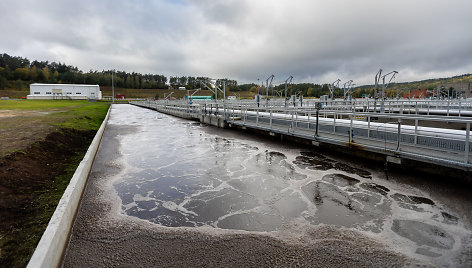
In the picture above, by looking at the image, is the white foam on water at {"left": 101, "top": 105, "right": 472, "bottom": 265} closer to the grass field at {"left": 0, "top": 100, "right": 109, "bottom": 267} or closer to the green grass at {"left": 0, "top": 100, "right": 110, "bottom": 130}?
the grass field at {"left": 0, "top": 100, "right": 109, "bottom": 267}

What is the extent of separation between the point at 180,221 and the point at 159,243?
878 mm

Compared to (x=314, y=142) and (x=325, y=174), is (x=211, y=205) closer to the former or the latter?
(x=325, y=174)

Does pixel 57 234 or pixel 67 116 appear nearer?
pixel 57 234

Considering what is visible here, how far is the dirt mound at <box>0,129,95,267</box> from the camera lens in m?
4.24

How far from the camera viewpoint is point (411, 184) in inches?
289

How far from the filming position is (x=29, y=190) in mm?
6527

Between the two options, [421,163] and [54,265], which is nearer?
[54,265]

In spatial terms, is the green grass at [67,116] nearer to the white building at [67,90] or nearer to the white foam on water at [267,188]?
the white foam on water at [267,188]

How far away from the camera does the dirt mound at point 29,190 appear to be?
13.9 feet

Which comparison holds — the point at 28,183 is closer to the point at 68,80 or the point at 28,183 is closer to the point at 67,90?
the point at 67,90

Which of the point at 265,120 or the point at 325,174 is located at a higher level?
the point at 265,120

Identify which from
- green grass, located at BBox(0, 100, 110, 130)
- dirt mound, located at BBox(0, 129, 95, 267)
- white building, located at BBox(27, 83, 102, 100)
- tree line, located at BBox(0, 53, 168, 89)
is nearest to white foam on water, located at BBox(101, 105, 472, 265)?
dirt mound, located at BBox(0, 129, 95, 267)

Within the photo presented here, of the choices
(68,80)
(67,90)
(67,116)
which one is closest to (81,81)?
(68,80)

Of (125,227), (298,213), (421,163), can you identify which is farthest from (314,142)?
(125,227)
